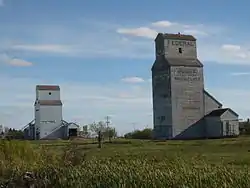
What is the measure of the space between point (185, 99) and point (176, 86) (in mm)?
2553

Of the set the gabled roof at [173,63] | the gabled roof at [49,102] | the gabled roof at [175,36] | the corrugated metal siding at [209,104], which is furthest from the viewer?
the gabled roof at [49,102]

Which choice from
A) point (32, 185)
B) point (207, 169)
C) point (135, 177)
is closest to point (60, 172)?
point (32, 185)

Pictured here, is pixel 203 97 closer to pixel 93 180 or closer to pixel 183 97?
pixel 183 97

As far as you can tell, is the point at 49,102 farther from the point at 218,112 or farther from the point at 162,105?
the point at 218,112

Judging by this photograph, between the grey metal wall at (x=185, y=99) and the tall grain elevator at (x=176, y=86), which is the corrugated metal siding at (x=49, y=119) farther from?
the grey metal wall at (x=185, y=99)

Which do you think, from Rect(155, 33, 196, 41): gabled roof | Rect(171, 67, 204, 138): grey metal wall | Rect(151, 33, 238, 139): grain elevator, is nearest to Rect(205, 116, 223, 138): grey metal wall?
Rect(151, 33, 238, 139): grain elevator

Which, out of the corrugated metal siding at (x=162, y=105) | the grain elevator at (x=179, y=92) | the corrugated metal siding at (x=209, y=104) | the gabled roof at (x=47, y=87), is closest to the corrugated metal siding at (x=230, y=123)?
the grain elevator at (x=179, y=92)

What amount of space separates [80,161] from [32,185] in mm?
3064

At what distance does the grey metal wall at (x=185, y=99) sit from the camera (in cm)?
8412

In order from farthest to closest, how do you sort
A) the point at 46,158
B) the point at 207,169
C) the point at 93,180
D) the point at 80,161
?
the point at 46,158 → the point at 80,161 → the point at 93,180 → the point at 207,169

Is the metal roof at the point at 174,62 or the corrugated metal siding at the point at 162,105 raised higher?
the metal roof at the point at 174,62

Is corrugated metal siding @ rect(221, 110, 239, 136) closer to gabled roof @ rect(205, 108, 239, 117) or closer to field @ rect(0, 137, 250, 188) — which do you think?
gabled roof @ rect(205, 108, 239, 117)

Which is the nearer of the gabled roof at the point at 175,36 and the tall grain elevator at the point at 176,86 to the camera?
the tall grain elevator at the point at 176,86

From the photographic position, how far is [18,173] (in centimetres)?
1739
